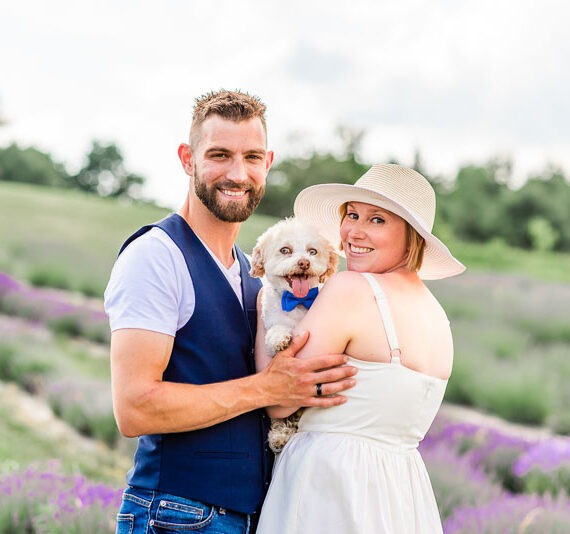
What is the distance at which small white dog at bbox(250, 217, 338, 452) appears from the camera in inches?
115

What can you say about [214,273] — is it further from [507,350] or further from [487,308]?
[487,308]

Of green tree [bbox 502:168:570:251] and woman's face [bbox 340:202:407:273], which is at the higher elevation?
green tree [bbox 502:168:570:251]

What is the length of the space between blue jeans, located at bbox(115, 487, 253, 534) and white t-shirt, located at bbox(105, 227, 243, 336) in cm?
59

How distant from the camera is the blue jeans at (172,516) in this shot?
2709 millimetres

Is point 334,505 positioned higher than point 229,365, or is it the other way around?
point 229,365

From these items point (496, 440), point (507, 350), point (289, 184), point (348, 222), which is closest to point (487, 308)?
point (507, 350)

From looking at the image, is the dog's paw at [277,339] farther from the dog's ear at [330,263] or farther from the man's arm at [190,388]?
the dog's ear at [330,263]

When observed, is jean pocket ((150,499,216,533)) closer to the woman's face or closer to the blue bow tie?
the blue bow tie

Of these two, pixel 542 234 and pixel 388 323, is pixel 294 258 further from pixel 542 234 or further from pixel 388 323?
pixel 542 234

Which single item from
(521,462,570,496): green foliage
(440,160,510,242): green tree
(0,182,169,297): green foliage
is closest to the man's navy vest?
(521,462,570,496): green foliage

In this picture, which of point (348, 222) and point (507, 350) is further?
point (507, 350)

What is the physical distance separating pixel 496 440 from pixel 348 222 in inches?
206

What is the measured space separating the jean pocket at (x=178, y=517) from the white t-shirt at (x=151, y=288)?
601 millimetres

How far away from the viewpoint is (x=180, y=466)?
2744mm
